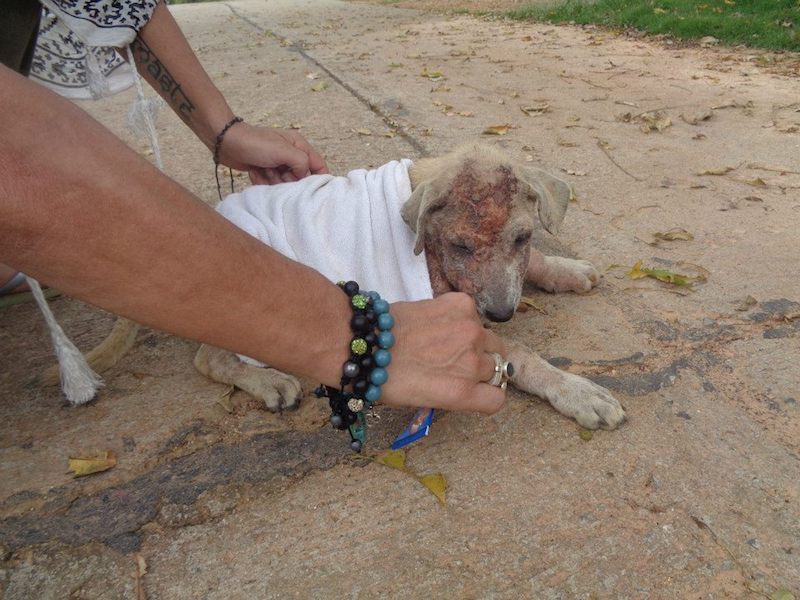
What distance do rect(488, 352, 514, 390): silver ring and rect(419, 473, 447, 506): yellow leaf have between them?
382 mm

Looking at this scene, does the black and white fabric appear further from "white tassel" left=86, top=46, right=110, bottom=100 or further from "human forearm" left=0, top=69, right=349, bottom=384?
"human forearm" left=0, top=69, right=349, bottom=384

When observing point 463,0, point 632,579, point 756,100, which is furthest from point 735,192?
point 463,0

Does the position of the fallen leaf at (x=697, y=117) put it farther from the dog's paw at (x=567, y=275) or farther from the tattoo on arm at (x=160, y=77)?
the tattoo on arm at (x=160, y=77)

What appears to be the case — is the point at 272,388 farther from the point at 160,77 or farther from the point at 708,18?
the point at 708,18

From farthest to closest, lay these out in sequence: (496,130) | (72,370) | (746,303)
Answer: (496,130) → (746,303) → (72,370)

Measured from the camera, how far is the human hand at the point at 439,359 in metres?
2.00

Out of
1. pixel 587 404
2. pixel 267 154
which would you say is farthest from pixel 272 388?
pixel 267 154

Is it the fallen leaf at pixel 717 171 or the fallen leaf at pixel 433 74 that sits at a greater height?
the fallen leaf at pixel 717 171

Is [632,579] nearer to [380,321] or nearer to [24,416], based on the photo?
[380,321]

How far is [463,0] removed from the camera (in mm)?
17984

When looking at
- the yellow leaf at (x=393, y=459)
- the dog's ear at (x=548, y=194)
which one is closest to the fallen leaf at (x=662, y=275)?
the dog's ear at (x=548, y=194)

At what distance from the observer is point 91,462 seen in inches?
94.9

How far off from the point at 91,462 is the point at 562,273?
92.8 inches

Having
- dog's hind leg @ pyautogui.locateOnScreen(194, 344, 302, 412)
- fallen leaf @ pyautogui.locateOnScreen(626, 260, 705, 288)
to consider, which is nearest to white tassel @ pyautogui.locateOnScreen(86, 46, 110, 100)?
dog's hind leg @ pyautogui.locateOnScreen(194, 344, 302, 412)
